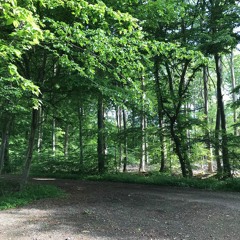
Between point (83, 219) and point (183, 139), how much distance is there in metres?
9.06

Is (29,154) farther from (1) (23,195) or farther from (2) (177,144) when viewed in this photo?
(2) (177,144)

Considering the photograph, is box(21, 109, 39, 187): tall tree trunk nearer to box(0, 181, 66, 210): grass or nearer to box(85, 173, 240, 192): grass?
box(0, 181, 66, 210): grass

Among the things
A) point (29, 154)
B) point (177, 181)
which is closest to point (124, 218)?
point (29, 154)

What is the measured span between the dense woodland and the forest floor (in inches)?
101

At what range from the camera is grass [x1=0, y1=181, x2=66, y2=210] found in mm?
7924

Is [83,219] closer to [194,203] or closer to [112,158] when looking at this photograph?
[194,203]

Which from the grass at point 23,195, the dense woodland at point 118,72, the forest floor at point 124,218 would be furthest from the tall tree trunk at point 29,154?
the forest floor at point 124,218

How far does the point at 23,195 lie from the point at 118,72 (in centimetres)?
542

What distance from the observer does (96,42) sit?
4965 mm

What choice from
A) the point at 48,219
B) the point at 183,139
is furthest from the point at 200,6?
the point at 48,219

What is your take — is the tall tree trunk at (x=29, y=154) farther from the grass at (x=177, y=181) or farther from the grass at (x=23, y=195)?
the grass at (x=177, y=181)

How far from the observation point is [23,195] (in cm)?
883

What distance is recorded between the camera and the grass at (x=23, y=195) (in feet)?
26.0

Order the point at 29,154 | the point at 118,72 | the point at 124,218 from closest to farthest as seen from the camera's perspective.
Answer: the point at 118,72, the point at 124,218, the point at 29,154
